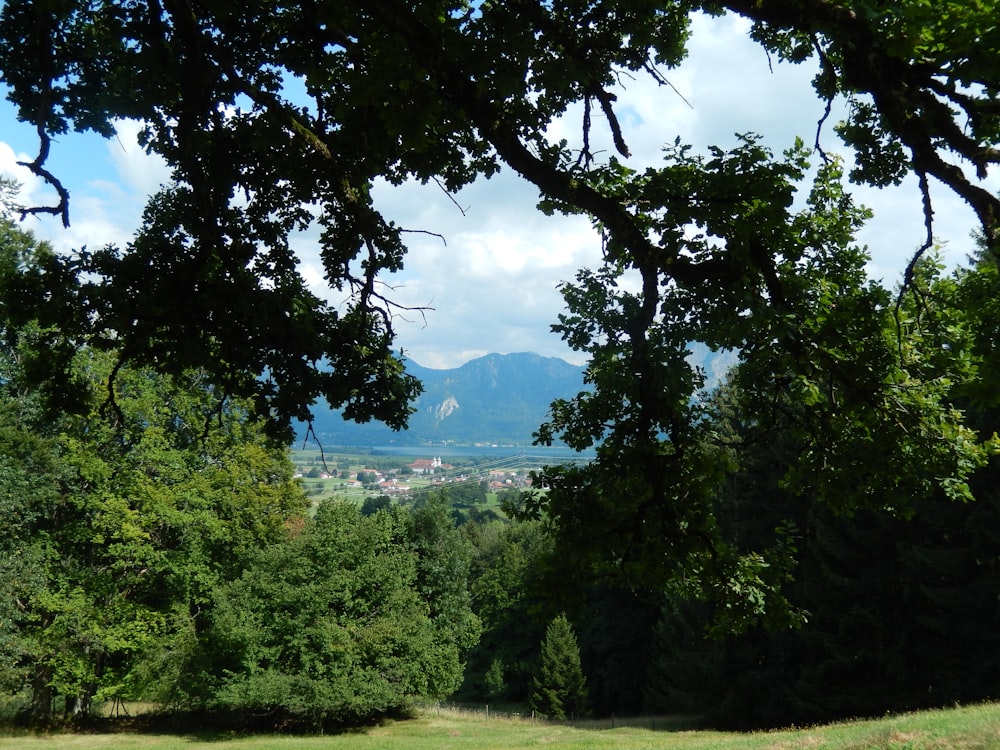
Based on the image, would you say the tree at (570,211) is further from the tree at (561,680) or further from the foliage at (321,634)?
the tree at (561,680)

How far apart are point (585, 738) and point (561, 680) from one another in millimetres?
20947

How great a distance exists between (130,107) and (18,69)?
3.22 feet

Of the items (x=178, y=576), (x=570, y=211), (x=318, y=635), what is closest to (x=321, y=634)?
(x=318, y=635)

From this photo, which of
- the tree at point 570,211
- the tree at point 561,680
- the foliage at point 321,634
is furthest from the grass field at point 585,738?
the tree at point 561,680

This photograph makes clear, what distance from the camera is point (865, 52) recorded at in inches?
178

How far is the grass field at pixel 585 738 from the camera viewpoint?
9.49m

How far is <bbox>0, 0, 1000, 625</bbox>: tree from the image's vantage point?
4852 millimetres

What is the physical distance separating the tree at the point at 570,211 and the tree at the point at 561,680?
37.0 m

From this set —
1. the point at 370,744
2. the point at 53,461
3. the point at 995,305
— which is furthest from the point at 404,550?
the point at 995,305

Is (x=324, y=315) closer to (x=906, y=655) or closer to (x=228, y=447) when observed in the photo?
(x=228, y=447)

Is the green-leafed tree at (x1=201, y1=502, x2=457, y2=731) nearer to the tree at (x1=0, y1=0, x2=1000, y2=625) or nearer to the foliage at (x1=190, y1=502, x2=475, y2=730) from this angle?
the foliage at (x1=190, y1=502, x2=475, y2=730)

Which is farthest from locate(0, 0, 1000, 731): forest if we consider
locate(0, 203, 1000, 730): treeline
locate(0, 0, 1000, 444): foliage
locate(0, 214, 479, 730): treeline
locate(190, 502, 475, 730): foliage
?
locate(190, 502, 475, 730): foliage

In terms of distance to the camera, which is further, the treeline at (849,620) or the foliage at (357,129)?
the treeline at (849,620)

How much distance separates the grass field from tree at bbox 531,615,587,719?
6576mm
